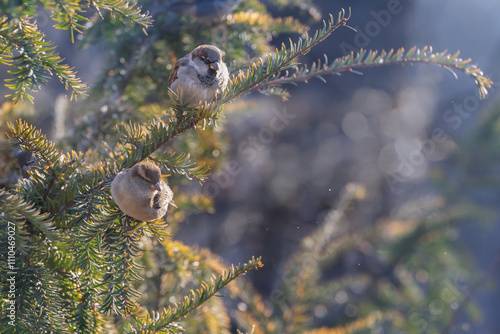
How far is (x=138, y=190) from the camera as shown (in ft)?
1.21

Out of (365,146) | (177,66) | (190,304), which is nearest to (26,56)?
(177,66)

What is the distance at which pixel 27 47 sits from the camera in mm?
385

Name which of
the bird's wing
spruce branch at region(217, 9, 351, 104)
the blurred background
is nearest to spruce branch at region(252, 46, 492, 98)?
spruce branch at region(217, 9, 351, 104)

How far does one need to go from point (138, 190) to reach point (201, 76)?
15 centimetres

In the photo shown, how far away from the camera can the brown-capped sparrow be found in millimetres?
425

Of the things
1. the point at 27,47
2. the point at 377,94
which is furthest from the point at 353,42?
the point at 27,47

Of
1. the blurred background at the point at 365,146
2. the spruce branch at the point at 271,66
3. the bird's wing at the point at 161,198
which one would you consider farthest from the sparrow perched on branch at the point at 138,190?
the blurred background at the point at 365,146

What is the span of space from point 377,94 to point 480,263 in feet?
3.11

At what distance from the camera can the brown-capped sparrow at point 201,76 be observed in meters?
0.43

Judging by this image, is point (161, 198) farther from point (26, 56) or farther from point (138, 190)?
point (26, 56)

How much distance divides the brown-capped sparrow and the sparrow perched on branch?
0.08 metres

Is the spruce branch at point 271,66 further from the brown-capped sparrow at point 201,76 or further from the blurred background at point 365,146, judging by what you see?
the blurred background at point 365,146

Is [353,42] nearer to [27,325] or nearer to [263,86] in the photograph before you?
[263,86]

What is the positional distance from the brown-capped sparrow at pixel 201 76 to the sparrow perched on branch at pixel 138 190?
0.08m
